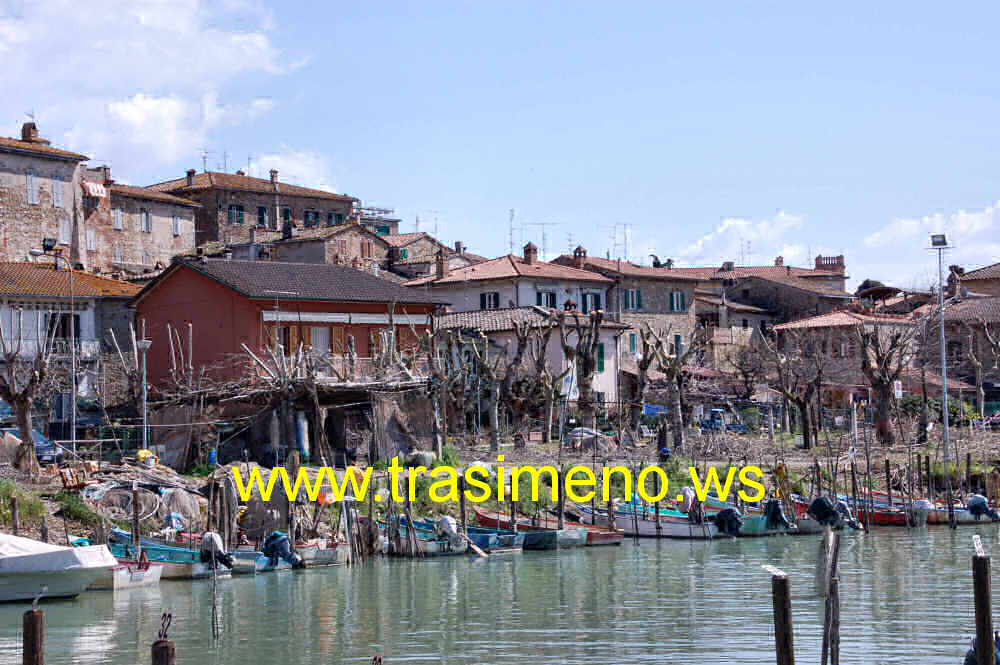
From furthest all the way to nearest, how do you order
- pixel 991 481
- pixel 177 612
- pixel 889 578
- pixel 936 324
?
pixel 936 324 < pixel 991 481 < pixel 889 578 < pixel 177 612

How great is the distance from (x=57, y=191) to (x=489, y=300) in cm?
2283

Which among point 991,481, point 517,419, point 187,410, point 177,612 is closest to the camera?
point 177,612

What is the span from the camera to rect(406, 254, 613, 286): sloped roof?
66062 mm

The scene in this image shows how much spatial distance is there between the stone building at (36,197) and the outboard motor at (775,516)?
3843 centimetres

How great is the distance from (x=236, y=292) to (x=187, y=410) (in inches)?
272

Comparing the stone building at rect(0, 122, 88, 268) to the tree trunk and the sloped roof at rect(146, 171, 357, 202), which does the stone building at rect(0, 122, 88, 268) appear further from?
the tree trunk

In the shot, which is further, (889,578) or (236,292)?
(236,292)

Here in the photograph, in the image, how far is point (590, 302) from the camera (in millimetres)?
69688

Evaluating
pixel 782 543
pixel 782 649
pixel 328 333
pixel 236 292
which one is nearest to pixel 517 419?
pixel 328 333

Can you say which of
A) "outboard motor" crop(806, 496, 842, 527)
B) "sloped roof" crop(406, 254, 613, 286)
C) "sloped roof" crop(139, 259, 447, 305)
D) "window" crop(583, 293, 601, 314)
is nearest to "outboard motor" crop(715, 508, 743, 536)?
"outboard motor" crop(806, 496, 842, 527)

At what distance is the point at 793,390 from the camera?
5644 centimetres

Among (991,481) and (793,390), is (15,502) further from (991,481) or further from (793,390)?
(793,390)

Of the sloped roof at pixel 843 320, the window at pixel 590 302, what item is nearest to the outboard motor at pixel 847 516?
the sloped roof at pixel 843 320

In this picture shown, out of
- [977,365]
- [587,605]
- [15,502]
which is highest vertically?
[977,365]
